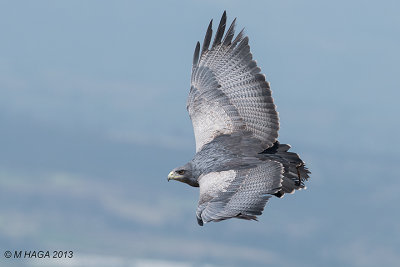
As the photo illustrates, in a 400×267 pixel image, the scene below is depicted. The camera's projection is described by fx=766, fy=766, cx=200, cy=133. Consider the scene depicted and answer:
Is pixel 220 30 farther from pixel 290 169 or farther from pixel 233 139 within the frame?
pixel 290 169

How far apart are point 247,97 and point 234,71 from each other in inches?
34.9

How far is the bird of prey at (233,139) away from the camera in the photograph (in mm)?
15320

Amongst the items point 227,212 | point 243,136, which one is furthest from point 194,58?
point 227,212

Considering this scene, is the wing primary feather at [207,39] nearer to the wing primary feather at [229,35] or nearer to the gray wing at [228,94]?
the gray wing at [228,94]

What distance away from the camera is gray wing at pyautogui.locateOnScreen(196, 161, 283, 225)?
14773 mm

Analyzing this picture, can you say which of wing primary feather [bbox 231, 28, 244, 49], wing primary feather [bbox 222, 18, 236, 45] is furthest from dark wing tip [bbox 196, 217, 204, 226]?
wing primary feather [bbox 222, 18, 236, 45]

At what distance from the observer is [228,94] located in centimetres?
1861

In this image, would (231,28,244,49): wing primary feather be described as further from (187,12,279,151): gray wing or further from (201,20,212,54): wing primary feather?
(201,20,212,54): wing primary feather

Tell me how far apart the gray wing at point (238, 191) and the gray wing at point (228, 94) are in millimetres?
1530

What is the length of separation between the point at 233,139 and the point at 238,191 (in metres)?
2.52

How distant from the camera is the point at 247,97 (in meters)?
18.2

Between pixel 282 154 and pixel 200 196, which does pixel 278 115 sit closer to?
pixel 282 154

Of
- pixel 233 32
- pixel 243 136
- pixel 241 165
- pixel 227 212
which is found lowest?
pixel 227 212

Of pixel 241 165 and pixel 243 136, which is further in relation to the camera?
pixel 243 136
